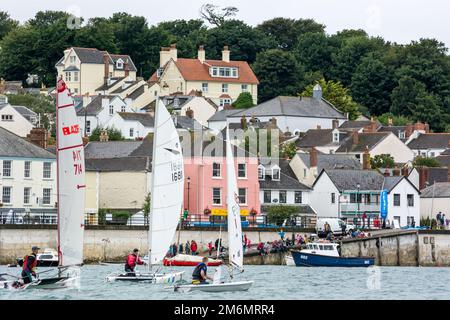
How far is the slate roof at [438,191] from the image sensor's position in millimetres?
111125

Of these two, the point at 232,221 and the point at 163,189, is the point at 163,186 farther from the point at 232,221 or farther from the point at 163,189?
the point at 232,221

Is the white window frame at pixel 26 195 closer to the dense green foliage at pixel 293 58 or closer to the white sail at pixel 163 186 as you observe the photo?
the white sail at pixel 163 186

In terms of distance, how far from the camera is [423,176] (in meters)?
119

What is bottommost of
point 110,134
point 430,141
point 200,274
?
point 200,274

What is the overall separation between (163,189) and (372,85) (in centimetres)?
12065

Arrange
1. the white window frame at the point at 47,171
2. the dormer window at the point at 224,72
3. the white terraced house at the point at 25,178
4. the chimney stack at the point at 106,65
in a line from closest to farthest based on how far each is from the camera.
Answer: the white terraced house at the point at 25,178
the white window frame at the point at 47,171
the dormer window at the point at 224,72
the chimney stack at the point at 106,65

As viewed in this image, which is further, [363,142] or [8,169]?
[363,142]

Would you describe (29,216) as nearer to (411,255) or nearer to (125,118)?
(411,255)

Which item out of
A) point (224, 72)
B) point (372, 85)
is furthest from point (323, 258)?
point (372, 85)

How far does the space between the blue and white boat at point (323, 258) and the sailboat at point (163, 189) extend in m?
24.0

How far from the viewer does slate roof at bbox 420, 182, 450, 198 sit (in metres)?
111

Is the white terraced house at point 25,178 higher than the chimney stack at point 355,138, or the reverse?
the chimney stack at point 355,138

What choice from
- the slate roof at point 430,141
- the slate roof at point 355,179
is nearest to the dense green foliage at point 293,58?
the slate roof at point 430,141

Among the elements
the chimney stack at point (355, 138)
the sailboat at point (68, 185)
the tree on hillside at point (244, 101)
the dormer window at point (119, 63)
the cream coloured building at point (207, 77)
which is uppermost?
the dormer window at point (119, 63)
